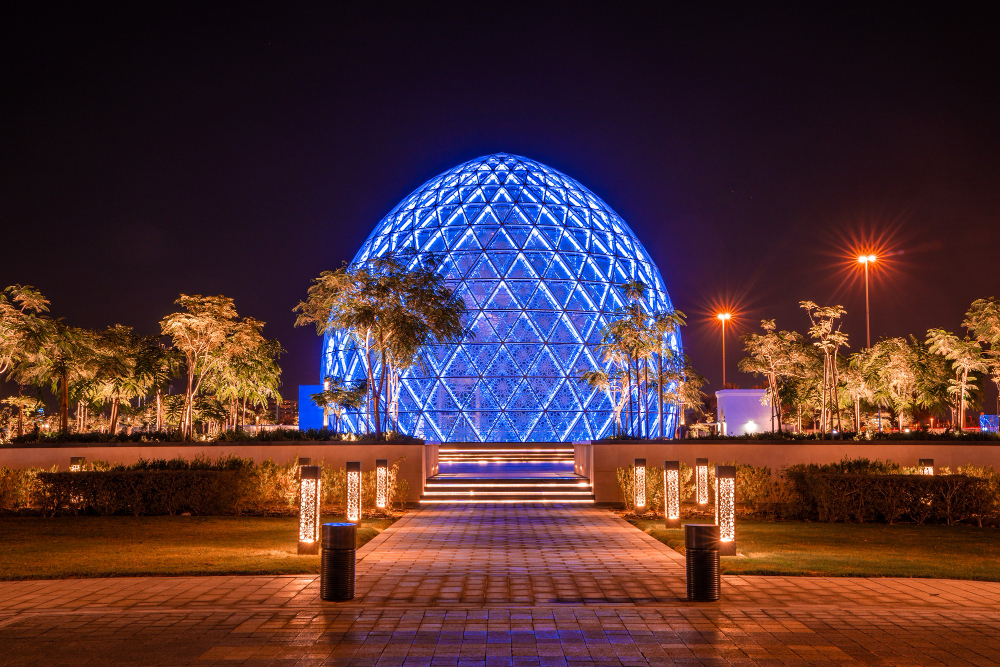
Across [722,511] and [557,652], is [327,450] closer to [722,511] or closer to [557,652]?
[722,511]

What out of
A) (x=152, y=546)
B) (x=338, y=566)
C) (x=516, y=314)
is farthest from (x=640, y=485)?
(x=516, y=314)

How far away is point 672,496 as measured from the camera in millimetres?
14461

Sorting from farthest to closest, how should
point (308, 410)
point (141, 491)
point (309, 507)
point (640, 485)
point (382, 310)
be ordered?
point (308, 410) < point (382, 310) < point (640, 485) < point (141, 491) < point (309, 507)

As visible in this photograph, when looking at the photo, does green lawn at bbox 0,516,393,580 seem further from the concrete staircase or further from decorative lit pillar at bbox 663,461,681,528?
the concrete staircase

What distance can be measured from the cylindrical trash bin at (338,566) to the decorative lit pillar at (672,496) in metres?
7.72

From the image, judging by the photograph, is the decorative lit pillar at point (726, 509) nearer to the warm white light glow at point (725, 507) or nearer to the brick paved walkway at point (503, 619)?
the warm white light glow at point (725, 507)

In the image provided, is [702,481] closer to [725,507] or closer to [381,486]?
[725,507]

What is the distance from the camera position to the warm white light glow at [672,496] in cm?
1437

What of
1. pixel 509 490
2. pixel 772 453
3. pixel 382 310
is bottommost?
pixel 509 490

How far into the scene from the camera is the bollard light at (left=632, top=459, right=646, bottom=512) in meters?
16.3

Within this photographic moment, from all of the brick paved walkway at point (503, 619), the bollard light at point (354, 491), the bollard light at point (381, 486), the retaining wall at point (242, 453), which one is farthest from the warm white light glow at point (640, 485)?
the brick paved walkway at point (503, 619)

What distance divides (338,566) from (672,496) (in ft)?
26.2

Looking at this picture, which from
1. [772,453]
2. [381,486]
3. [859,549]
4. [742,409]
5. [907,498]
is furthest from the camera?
[742,409]

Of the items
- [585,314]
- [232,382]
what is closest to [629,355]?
[585,314]
